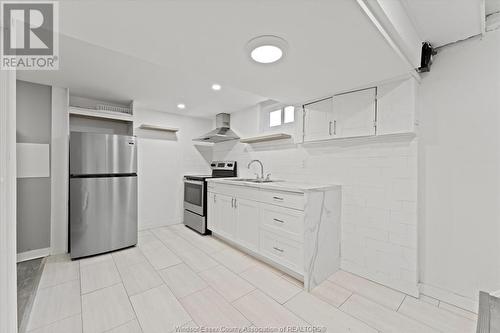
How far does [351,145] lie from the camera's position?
242cm

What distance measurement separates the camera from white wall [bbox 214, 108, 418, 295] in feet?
6.52

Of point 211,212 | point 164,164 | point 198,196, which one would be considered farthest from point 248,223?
point 164,164

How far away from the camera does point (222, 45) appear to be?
1521mm

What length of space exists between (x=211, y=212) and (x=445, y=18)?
341cm

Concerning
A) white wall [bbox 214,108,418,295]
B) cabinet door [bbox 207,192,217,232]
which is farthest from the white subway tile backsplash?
cabinet door [bbox 207,192,217,232]

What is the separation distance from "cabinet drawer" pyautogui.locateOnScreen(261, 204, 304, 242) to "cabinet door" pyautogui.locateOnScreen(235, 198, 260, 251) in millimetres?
149

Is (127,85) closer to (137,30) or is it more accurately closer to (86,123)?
(86,123)

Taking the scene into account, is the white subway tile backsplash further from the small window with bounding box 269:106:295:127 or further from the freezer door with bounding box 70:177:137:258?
the freezer door with bounding box 70:177:137:258

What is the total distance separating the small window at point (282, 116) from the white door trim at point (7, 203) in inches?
112

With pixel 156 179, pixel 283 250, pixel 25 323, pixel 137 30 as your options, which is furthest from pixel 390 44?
pixel 156 179

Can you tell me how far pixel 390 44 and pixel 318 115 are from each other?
3.93 ft

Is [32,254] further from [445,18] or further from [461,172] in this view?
[445,18]

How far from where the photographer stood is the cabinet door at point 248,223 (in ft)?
8.64

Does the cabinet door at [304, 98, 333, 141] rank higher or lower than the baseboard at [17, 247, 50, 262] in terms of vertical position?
higher
